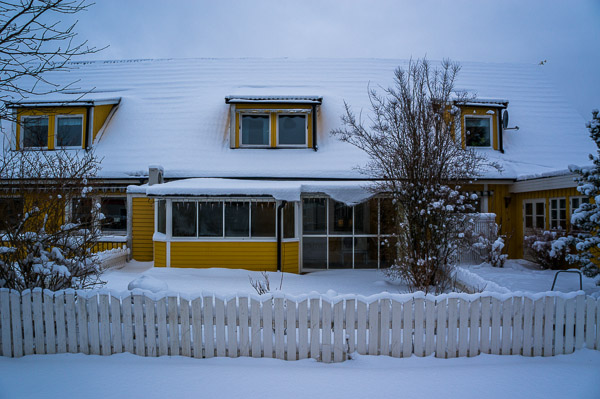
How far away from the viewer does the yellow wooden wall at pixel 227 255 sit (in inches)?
442

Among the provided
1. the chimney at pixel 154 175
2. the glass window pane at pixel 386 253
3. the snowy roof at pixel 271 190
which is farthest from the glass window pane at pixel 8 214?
the glass window pane at pixel 386 253

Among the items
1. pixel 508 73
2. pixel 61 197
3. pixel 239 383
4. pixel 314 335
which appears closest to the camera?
pixel 239 383

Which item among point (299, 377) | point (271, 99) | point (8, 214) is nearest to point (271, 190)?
point (271, 99)

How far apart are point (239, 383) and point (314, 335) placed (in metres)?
1.04

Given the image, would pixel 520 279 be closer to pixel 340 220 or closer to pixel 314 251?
pixel 340 220

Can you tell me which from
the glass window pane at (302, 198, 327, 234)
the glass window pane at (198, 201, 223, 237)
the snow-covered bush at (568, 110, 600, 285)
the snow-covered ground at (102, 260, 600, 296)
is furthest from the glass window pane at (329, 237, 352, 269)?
the snow-covered bush at (568, 110, 600, 285)

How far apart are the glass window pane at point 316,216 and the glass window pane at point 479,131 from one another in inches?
264

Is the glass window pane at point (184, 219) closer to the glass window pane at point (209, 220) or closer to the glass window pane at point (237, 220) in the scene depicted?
the glass window pane at point (209, 220)

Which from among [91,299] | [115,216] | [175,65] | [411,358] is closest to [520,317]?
[411,358]

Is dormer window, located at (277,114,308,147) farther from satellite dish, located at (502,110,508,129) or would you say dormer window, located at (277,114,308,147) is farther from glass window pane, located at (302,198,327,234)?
satellite dish, located at (502,110,508,129)

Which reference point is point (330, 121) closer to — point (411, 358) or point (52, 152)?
point (52, 152)

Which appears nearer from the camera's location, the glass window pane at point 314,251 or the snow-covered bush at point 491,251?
the snow-covered bush at point 491,251

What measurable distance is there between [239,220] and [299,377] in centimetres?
739

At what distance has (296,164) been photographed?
1320 centimetres
